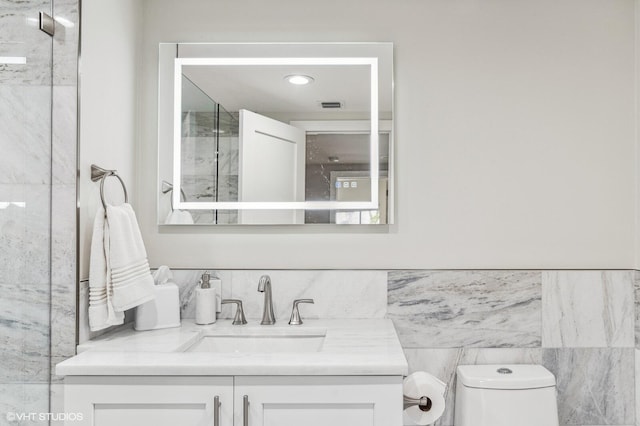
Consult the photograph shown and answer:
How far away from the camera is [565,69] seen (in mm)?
1984

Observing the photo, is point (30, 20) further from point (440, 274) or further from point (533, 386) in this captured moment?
point (533, 386)

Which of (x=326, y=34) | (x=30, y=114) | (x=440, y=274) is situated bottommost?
(x=440, y=274)

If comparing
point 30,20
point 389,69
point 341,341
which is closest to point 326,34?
point 389,69

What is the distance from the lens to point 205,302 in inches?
73.0

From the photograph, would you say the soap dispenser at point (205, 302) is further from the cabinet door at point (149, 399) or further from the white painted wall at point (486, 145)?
the cabinet door at point (149, 399)

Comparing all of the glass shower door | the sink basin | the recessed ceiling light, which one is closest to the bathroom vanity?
the glass shower door

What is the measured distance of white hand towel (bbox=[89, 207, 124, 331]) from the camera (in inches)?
60.9

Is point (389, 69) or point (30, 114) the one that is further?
point (389, 69)

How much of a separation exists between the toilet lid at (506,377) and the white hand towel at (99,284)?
1.30 metres

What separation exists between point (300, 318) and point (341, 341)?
0.34 m

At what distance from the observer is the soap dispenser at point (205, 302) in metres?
1.85

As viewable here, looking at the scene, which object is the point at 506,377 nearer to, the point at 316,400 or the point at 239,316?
the point at 316,400

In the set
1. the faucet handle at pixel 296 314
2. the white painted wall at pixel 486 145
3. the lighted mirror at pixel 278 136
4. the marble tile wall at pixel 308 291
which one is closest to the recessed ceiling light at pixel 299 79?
the lighted mirror at pixel 278 136

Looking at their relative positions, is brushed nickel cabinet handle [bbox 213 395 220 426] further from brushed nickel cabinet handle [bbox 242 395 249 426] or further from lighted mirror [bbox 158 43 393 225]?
lighted mirror [bbox 158 43 393 225]
